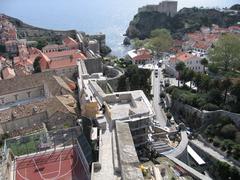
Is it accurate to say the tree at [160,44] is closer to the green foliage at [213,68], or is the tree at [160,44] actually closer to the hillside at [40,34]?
the hillside at [40,34]

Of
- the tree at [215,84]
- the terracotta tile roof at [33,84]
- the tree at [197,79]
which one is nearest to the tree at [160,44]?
the tree at [197,79]

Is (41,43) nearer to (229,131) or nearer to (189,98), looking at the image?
(189,98)

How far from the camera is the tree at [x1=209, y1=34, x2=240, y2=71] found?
114ft

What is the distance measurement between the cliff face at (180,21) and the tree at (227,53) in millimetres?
33826

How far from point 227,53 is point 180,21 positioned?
42275 mm

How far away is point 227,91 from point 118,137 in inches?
646

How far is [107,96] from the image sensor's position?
2283 cm

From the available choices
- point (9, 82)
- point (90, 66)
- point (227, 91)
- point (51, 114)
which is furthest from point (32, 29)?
point (227, 91)

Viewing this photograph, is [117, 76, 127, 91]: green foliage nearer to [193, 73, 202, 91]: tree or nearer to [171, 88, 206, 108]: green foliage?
[171, 88, 206, 108]: green foliage

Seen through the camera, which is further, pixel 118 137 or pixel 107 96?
pixel 107 96

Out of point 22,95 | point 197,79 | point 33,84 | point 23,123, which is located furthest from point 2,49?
point 197,79

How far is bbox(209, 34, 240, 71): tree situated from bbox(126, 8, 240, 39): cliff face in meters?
33.8

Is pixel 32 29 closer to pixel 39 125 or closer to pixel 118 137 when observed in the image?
pixel 39 125

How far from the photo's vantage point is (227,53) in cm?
3544
